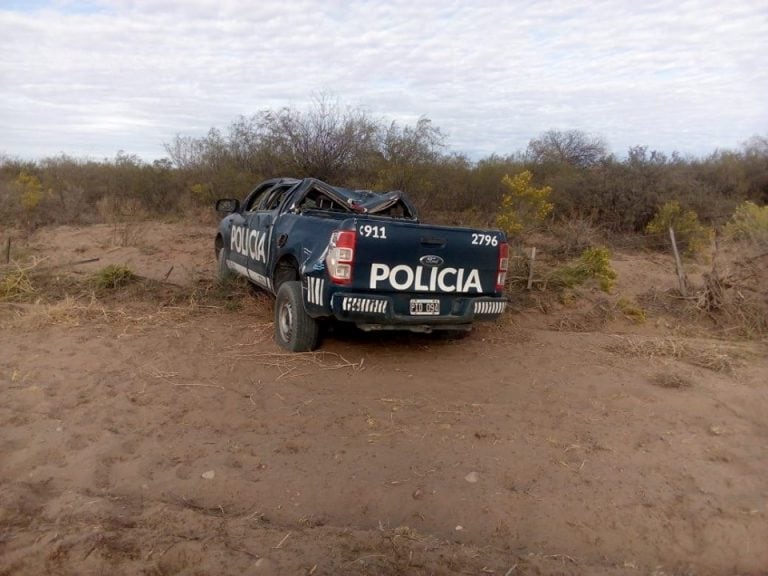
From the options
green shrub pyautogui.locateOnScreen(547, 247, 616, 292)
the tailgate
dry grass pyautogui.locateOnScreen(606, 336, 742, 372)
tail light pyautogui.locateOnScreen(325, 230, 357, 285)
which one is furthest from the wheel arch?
green shrub pyautogui.locateOnScreen(547, 247, 616, 292)

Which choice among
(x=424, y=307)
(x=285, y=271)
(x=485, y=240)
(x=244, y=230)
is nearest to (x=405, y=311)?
(x=424, y=307)

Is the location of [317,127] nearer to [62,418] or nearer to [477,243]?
[477,243]

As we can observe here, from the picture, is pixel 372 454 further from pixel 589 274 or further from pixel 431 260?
pixel 589 274

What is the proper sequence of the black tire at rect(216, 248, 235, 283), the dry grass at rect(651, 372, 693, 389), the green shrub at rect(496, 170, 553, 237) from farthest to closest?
1. the green shrub at rect(496, 170, 553, 237)
2. the black tire at rect(216, 248, 235, 283)
3. the dry grass at rect(651, 372, 693, 389)

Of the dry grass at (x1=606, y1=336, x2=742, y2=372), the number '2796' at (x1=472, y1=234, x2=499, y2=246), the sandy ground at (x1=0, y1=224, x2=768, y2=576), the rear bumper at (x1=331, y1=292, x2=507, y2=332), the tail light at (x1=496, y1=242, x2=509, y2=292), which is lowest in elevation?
the sandy ground at (x1=0, y1=224, x2=768, y2=576)

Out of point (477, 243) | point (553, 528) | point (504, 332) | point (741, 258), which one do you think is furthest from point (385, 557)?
point (741, 258)

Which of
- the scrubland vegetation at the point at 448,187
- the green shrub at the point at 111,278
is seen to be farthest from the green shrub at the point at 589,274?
the green shrub at the point at 111,278

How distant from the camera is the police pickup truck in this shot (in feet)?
18.1

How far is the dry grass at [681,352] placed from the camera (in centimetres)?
636

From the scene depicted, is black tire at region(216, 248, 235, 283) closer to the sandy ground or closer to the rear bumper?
the sandy ground

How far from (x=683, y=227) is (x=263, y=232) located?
952cm

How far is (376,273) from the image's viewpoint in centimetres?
558

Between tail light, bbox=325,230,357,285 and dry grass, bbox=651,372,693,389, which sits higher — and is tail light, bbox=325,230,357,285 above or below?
above

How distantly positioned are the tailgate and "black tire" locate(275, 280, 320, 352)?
0.83 meters
